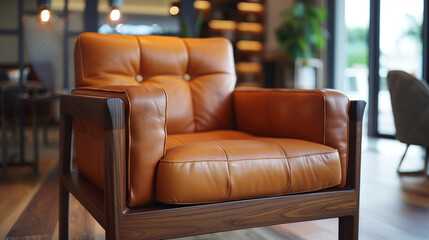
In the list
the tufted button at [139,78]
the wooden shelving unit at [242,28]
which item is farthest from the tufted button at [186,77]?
the wooden shelving unit at [242,28]

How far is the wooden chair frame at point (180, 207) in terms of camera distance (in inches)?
41.2

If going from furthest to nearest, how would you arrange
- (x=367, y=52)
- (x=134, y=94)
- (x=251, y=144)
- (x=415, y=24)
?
1. (x=367, y=52)
2. (x=415, y=24)
3. (x=251, y=144)
4. (x=134, y=94)

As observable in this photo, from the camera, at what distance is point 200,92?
1795 mm

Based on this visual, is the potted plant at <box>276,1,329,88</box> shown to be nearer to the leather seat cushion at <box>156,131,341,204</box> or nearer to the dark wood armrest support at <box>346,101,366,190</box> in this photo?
the dark wood armrest support at <box>346,101,366,190</box>

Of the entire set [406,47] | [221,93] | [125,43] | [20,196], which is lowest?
[20,196]

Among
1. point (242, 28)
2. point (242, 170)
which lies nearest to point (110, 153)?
point (242, 170)

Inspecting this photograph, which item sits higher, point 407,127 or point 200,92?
point 200,92

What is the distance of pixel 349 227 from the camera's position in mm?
1361

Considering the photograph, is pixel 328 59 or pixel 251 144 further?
pixel 328 59

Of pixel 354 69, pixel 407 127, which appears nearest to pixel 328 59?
pixel 354 69

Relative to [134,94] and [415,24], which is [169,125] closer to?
[134,94]

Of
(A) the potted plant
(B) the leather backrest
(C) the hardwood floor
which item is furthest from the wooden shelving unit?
(B) the leather backrest

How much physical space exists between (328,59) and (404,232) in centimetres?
458

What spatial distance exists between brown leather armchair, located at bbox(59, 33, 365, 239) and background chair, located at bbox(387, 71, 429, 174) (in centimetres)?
161
